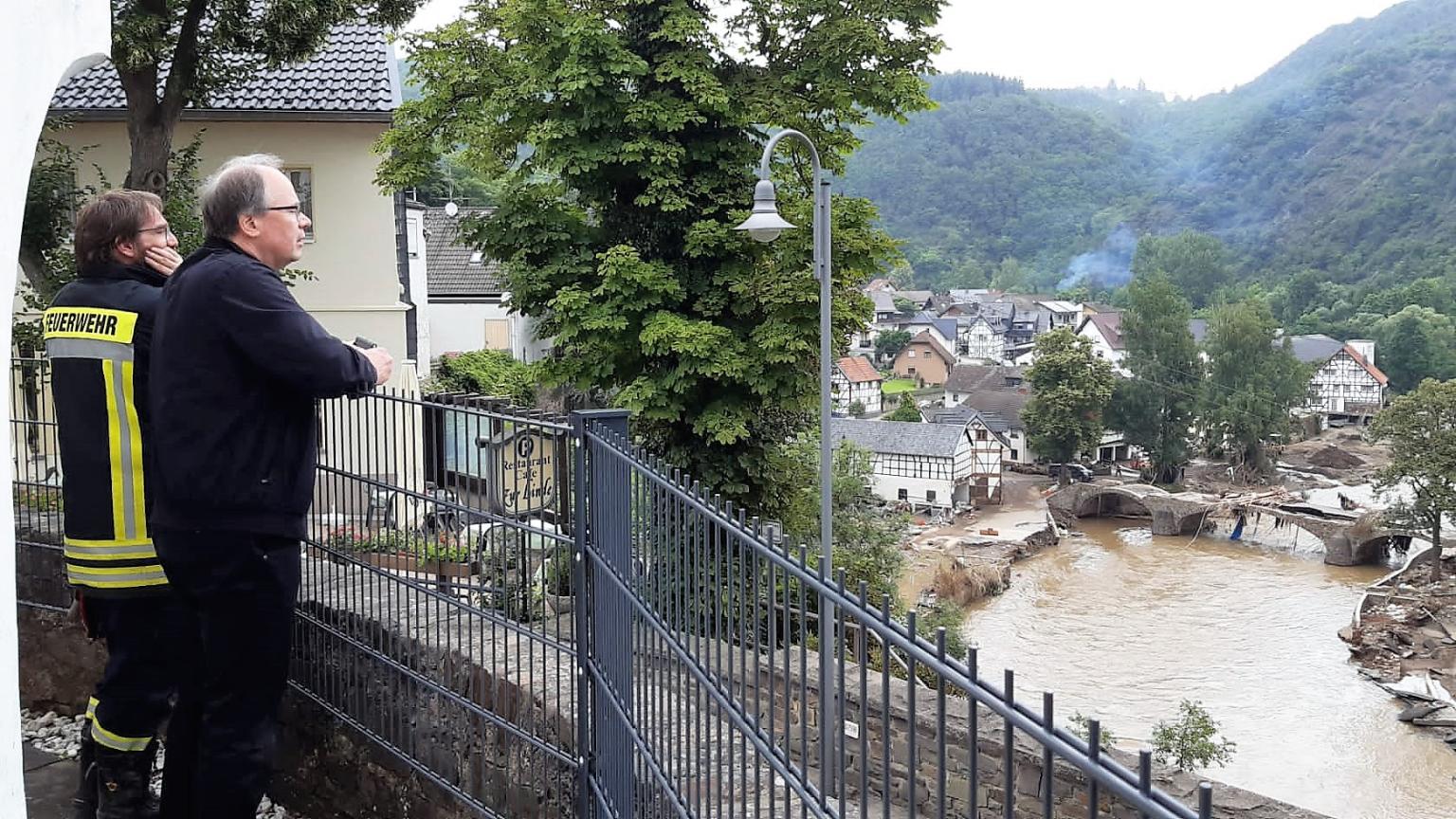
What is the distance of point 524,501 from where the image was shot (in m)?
3.75

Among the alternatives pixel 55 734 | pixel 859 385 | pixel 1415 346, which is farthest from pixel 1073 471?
pixel 55 734

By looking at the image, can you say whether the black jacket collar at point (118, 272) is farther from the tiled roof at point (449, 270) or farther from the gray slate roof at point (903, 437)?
the gray slate roof at point (903, 437)

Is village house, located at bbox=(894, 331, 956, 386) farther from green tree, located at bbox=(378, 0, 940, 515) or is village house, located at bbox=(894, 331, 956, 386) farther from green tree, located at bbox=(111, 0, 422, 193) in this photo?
green tree, located at bbox=(111, 0, 422, 193)

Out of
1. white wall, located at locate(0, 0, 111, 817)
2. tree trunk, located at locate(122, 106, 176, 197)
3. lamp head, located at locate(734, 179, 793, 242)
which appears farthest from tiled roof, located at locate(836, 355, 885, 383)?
white wall, located at locate(0, 0, 111, 817)

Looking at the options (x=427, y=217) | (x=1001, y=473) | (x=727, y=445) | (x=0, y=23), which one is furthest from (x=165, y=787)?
(x=1001, y=473)

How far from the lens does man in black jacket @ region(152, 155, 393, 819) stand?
9.58ft

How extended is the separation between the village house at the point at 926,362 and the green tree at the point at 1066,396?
24.5 meters

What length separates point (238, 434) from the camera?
2949mm

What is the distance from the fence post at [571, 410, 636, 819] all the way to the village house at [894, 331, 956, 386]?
95207 millimetres

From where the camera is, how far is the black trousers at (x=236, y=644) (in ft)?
9.87

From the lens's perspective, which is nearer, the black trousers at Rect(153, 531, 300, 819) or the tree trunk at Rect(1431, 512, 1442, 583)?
the black trousers at Rect(153, 531, 300, 819)

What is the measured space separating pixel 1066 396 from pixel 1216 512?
38.7ft

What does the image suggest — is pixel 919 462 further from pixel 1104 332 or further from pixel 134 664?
pixel 134 664

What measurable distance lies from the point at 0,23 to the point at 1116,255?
160 m
